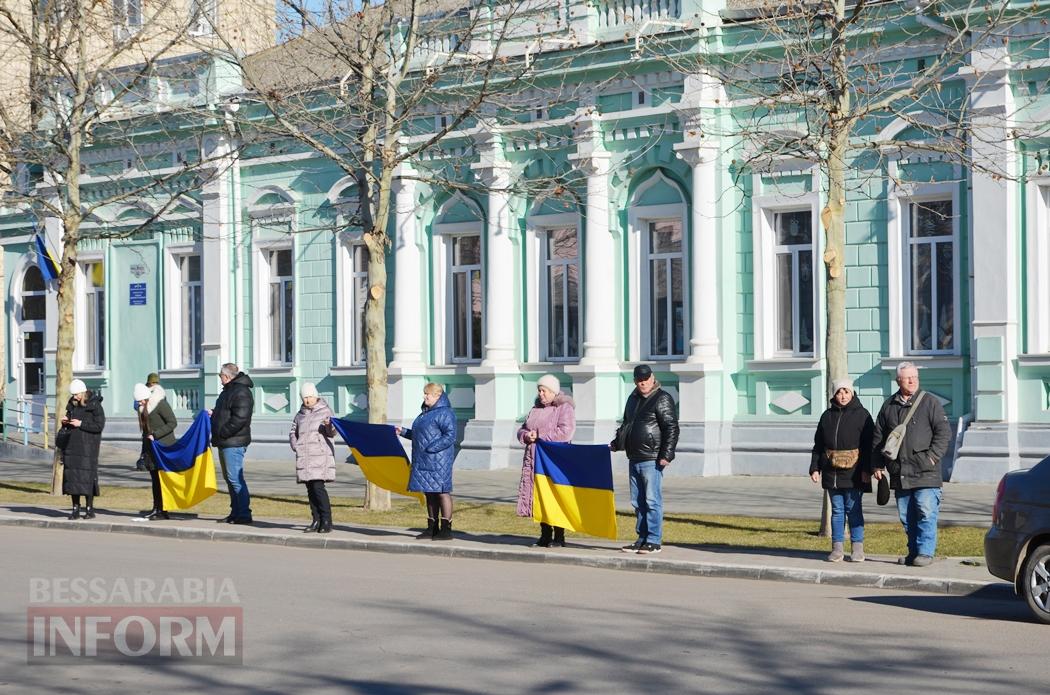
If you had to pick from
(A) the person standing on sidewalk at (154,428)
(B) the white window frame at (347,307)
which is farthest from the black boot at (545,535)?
(B) the white window frame at (347,307)

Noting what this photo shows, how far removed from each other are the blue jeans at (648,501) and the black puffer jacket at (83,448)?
303 inches

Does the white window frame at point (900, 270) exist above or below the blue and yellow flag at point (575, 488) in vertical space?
above

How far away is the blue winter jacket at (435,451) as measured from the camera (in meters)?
17.4

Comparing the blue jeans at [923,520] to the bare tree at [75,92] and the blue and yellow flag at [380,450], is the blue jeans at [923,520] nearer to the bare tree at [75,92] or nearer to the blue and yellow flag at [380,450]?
the blue and yellow flag at [380,450]

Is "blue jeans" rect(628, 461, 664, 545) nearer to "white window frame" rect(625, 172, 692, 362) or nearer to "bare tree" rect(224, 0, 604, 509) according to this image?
"bare tree" rect(224, 0, 604, 509)

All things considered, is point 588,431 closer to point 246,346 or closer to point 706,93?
point 706,93

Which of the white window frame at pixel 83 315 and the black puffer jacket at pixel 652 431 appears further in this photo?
the white window frame at pixel 83 315

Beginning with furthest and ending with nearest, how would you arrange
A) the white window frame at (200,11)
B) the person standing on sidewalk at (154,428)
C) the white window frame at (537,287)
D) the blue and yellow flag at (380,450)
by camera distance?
1. the white window frame at (537,287)
2. the white window frame at (200,11)
3. the person standing on sidewalk at (154,428)
4. the blue and yellow flag at (380,450)

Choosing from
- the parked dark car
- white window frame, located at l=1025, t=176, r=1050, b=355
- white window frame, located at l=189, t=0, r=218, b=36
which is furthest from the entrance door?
the parked dark car

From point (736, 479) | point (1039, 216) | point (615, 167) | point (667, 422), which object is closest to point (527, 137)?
point (615, 167)

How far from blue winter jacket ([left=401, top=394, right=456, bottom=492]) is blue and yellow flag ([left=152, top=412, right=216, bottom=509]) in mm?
3945

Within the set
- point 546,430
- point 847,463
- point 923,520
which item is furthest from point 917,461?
point 546,430

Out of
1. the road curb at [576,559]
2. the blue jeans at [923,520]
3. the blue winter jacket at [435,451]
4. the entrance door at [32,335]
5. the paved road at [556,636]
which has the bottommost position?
the road curb at [576,559]

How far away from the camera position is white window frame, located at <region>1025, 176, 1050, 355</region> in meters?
22.6
